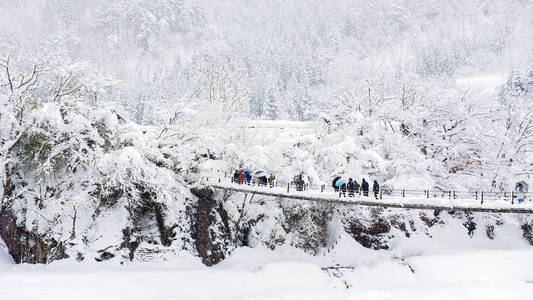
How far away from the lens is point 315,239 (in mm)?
26047

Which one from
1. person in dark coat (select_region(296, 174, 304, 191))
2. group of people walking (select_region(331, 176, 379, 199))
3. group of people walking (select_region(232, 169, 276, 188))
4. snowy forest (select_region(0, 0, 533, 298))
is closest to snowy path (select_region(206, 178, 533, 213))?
group of people walking (select_region(331, 176, 379, 199))

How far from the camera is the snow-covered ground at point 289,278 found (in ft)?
54.9

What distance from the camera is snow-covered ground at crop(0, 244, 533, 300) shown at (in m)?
16.7

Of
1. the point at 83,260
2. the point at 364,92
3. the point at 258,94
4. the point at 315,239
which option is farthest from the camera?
the point at 258,94

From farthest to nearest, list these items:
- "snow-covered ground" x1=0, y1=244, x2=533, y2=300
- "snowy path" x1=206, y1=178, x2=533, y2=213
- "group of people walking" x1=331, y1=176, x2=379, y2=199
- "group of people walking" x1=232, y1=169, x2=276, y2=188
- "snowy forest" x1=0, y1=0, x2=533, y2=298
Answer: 1. "group of people walking" x1=232, y1=169, x2=276, y2=188
2. "group of people walking" x1=331, y1=176, x2=379, y2=199
3. "snowy forest" x1=0, y1=0, x2=533, y2=298
4. "snowy path" x1=206, y1=178, x2=533, y2=213
5. "snow-covered ground" x1=0, y1=244, x2=533, y2=300

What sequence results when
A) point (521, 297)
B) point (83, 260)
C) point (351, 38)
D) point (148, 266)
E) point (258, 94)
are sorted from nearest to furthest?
point (521, 297) → point (83, 260) → point (148, 266) → point (258, 94) → point (351, 38)

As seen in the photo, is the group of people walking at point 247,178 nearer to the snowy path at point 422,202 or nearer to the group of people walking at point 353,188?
the snowy path at point 422,202

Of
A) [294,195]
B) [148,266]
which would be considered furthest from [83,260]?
[294,195]

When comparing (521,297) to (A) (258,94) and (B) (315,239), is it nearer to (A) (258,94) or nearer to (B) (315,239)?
(B) (315,239)

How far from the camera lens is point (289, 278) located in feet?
72.6

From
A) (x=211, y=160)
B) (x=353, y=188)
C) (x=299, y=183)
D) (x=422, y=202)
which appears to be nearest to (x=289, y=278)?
(x=299, y=183)

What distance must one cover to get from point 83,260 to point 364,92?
2586cm

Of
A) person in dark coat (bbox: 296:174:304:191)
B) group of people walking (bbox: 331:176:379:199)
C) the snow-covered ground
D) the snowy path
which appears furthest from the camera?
person in dark coat (bbox: 296:174:304:191)

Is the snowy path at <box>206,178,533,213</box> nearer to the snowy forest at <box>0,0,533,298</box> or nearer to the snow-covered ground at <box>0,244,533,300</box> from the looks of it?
the snow-covered ground at <box>0,244,533,300</box>
